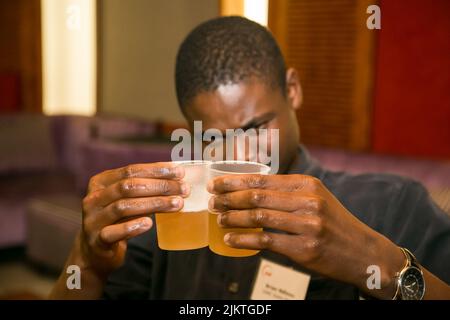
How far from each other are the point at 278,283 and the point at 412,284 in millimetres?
434

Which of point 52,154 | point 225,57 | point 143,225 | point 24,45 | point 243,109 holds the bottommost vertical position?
point 52,154

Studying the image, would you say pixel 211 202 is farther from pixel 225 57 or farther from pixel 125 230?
pixel 225 57

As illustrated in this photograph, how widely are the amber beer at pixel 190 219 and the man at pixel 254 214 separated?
3 centimetres

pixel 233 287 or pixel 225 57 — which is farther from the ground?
pixel 225 57

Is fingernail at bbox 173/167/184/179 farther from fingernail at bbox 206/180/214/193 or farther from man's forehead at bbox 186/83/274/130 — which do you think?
man's forehead at bbox 186/83/274/130

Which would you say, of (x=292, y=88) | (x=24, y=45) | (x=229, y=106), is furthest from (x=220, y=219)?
(x=24, y=45)

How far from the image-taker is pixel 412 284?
2.68 ft

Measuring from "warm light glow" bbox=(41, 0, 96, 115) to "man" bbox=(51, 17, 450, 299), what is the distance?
10.3 ft

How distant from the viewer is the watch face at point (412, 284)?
80 centimetres

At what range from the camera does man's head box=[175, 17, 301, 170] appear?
1.14m

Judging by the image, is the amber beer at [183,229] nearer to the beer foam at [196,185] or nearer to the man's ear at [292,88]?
the beer foam at [196,185]

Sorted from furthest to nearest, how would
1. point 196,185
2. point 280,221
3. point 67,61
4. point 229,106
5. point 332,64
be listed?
point 67,61 → point 332,64 → point 229,106 → point 196,185 → point 280,221
